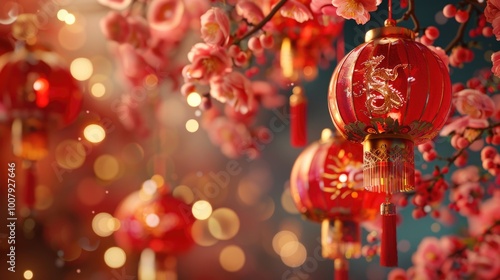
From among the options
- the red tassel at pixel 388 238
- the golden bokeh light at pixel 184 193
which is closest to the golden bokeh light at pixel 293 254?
the golden bokeh light at pixel 184 193

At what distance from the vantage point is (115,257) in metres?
4.02

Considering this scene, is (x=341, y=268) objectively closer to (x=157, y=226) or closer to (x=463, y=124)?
(x=463, y=124)

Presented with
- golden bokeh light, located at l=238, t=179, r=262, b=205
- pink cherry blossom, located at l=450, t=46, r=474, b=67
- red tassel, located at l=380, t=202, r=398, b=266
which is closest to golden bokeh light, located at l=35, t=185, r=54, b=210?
golden bokeh light, located at l=238, t=179, r=262, b=205

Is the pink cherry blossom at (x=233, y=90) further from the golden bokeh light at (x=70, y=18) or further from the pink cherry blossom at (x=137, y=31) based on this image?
the golden bokeh light at (x=70, y=18)

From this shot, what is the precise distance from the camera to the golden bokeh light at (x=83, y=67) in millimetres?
4191

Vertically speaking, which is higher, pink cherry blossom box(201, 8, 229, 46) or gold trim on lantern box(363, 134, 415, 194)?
pink cherry blossom box(201, 8, 229, 46)

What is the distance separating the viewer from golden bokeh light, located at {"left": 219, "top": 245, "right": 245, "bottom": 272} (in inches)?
154

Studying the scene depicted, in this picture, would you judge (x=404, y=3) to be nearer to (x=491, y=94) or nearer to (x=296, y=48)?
(x=296, y=48)

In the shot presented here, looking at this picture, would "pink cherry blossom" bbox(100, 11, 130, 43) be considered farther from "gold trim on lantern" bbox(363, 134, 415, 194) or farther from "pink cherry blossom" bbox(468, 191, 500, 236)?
"pink cherry blossom" bbox(468, 191, 500, 236)

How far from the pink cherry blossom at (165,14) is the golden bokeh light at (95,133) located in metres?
0.67

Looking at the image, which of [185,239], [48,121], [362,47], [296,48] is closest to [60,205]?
[185,239]

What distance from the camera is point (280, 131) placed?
3922mm

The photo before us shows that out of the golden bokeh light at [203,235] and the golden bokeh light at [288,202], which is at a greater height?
the golden bokeh light at [288,202]

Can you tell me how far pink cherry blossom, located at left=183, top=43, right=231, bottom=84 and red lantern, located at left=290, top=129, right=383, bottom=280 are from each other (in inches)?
20.0
